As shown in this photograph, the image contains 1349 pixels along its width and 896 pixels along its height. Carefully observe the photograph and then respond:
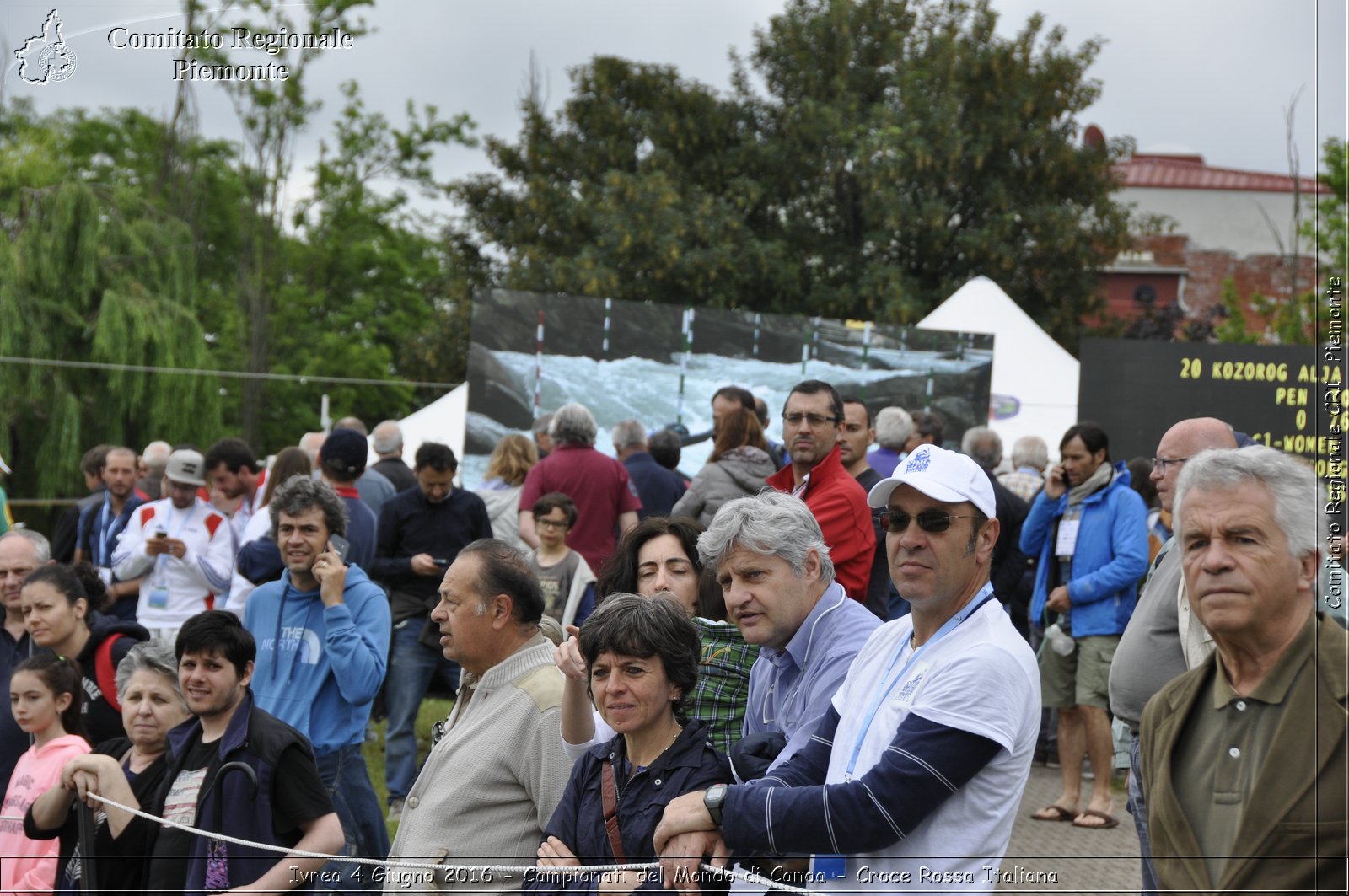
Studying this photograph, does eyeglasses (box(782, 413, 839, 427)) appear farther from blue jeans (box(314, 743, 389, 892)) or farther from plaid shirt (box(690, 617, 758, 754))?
blue jeans (box(314, 743, 389, 892))

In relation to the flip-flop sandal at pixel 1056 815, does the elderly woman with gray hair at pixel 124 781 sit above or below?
above

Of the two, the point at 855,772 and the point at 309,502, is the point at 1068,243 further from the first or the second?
the point at 855,772

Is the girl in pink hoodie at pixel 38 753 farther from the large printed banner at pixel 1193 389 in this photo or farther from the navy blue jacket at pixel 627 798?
the large printed banner at pixel 1193 389

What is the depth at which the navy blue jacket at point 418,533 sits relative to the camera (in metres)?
6.88

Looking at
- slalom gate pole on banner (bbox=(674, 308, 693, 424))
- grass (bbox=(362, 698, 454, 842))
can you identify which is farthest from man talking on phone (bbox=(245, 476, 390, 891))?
slalom gate pole on banner (bbox=(674, 308, 693, 424))

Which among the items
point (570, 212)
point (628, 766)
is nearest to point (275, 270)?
point (570, 212)

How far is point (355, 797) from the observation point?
5.01m

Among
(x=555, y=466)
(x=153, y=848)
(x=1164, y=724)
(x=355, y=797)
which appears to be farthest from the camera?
(x=555, y=466)

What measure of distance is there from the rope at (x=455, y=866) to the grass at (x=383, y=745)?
104 inches

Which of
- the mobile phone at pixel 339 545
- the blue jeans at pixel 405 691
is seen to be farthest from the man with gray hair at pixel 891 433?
the mobile phone at pixel 339 545

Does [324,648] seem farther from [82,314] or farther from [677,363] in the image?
[82,314]

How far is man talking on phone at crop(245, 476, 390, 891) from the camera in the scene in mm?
4777

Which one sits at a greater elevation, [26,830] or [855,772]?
[855,772]

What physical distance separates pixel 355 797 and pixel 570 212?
58.0 ft
